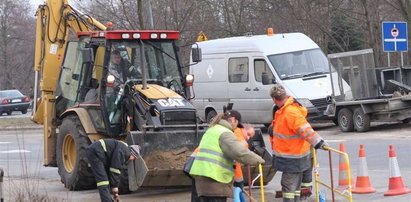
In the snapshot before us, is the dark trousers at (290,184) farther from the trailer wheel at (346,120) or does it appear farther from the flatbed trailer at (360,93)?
the trailer wheel at (346,120)

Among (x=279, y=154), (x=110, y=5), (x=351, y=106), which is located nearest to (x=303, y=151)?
(x=279, y=154)

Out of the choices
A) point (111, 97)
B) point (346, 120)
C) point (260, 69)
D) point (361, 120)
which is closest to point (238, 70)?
point (260, 69)

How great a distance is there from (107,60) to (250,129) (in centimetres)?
469

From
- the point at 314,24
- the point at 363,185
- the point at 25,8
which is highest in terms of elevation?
the point at 25,8

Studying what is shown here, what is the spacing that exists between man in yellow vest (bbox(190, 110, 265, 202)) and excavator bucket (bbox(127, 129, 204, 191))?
10.9ft

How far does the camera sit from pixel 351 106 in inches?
843

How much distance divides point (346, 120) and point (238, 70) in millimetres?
3628

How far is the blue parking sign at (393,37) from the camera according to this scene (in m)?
22.1

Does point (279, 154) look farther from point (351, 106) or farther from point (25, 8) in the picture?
point (25, 8)

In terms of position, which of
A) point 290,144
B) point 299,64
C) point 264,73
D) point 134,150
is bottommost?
point 134,150

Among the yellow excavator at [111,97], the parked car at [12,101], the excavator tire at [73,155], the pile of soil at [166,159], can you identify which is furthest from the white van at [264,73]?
the parked car at [12,101]

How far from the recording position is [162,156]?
11.9 m

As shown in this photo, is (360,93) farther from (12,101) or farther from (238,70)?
(12,101)

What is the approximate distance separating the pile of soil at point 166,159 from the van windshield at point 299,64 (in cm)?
999
